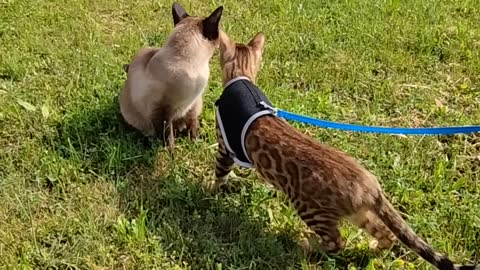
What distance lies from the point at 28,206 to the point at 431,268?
2.00 m

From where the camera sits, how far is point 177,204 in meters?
3.74

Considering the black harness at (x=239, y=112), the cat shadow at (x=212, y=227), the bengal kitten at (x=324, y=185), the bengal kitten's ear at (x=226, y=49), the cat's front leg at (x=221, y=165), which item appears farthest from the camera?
the bengal kitten's ear at (x=226, y=49)

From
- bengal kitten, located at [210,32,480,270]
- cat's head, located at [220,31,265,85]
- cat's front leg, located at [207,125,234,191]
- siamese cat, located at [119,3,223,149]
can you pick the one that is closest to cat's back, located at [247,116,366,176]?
bengal kitten, located at [210,32,480,270]

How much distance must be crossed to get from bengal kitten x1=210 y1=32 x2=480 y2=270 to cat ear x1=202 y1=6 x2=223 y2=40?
21.6 inches

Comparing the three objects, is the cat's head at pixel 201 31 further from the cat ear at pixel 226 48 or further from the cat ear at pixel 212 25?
the cat ear at pixel 226 48

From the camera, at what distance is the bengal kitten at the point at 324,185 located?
323 cm

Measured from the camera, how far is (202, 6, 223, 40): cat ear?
4059 millimetres

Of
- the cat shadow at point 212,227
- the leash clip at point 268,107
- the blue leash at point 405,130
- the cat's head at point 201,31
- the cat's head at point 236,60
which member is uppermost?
the cat's head at point 201,31

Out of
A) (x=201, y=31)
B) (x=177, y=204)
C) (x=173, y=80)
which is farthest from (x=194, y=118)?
(x=177, y=204)

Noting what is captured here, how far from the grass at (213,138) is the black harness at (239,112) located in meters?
0.30

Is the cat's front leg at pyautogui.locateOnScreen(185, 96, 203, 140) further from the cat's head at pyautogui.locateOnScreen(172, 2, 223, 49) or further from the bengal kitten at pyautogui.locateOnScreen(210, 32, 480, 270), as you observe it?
the bengal kitten at pyautogui.locateOnScreen(210, 32, 480, 270)

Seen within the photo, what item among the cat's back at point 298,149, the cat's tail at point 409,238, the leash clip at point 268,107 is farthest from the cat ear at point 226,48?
the cat's tail at point 409,238

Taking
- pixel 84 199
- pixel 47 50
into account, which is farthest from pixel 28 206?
pixel 47 50

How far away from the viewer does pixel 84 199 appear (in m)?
3.75
